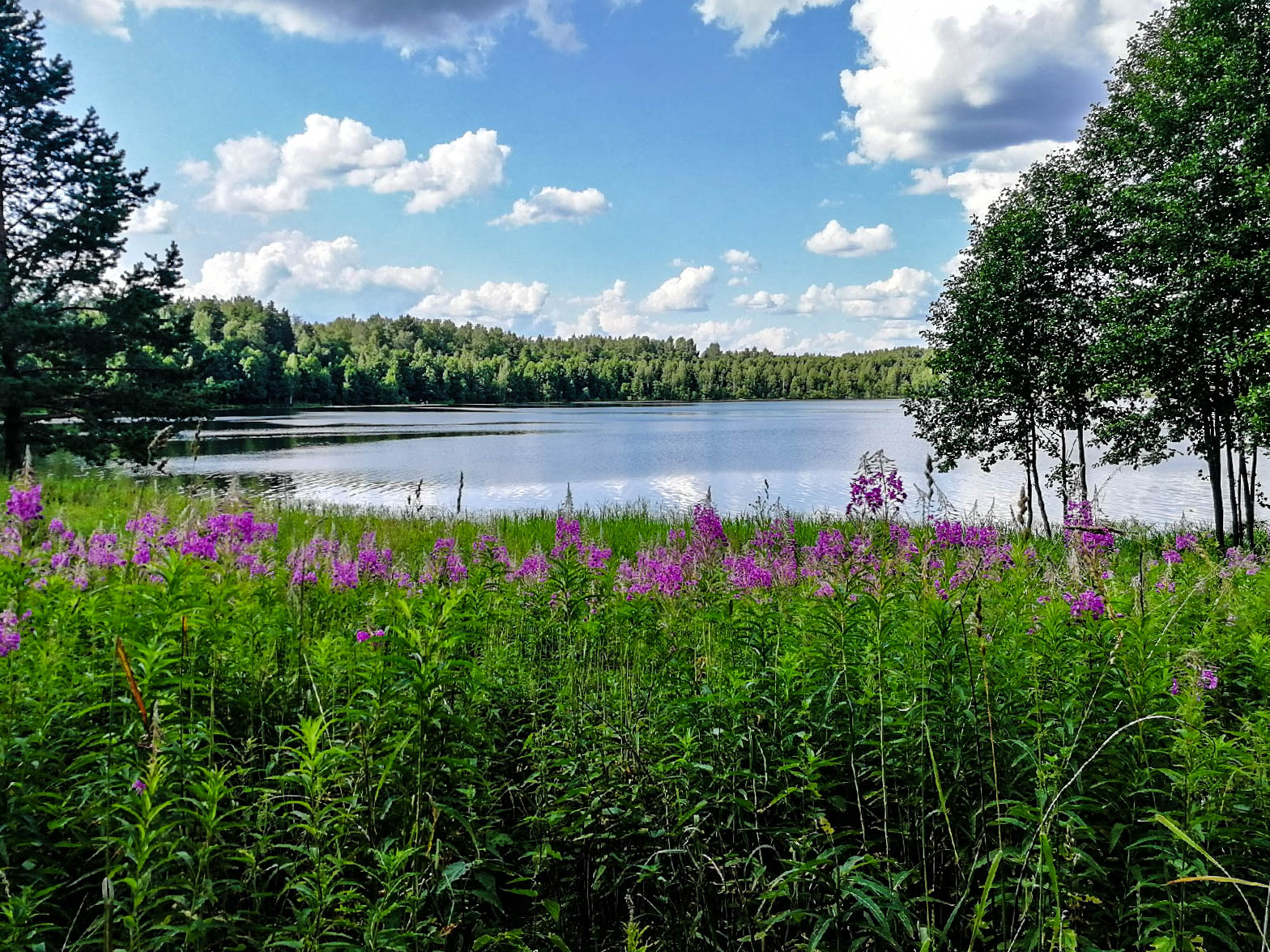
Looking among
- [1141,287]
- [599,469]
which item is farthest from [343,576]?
[599,469]

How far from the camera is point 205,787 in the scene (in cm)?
238

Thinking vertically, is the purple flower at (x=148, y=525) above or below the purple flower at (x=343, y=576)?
above

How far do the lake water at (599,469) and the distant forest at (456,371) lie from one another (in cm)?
5192

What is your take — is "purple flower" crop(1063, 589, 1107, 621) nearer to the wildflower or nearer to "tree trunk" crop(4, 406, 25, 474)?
the wildflower

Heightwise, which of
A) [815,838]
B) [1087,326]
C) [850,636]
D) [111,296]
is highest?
[111,296]

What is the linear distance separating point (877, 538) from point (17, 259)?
85.3 ft

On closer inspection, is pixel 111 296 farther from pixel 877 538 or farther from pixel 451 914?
pixel 451 914

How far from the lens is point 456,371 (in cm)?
14788

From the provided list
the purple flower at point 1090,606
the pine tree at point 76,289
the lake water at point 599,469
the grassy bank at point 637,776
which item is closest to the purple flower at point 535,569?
the grassy bank at point 637,776

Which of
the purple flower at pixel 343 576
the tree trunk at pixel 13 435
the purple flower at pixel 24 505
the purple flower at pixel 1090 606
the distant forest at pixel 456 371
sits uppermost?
the distant forest at pixel 456 371

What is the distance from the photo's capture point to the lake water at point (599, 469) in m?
24.3

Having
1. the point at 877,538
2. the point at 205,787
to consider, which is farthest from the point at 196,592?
the point at 877,538

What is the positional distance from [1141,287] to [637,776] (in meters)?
17.6

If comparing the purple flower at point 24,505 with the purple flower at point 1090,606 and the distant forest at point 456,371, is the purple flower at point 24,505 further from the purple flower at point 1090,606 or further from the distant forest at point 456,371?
the distant forest at point 456,371
